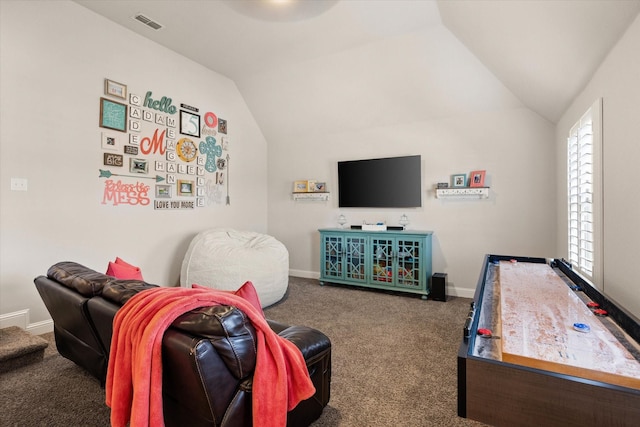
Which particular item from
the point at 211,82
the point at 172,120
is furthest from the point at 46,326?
the point at 211,82

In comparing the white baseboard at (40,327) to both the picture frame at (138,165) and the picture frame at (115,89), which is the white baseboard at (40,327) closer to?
the picture frame at (138,165)

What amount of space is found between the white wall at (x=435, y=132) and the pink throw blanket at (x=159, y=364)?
137 inches

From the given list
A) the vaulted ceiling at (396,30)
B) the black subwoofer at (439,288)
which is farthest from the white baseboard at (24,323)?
the black subwoofer at (439,288)

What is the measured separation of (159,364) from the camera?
1.15 metres

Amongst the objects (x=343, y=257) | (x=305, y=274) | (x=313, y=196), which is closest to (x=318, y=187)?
(x=313, y=196)

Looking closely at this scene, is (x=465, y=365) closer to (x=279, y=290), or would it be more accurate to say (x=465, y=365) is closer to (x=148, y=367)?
(x=148, y=367)

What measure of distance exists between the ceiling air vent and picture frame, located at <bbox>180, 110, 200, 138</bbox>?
99cm

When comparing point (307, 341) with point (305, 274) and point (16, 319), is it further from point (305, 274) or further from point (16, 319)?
point (305, 274)

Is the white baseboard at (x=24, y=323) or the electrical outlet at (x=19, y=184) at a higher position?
the electrical outlet at (x=19, y=184)

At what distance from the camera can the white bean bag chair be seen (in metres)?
3.62

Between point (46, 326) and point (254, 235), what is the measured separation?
2.38 metres

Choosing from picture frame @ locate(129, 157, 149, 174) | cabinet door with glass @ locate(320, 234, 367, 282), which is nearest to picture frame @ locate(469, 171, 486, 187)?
cabinet door with glass @ locate(320, 234, 367, 282)

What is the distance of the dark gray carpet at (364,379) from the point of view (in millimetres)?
1796

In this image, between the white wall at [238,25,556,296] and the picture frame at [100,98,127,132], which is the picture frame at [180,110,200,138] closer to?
the picture frame at [100,98,127,132]
